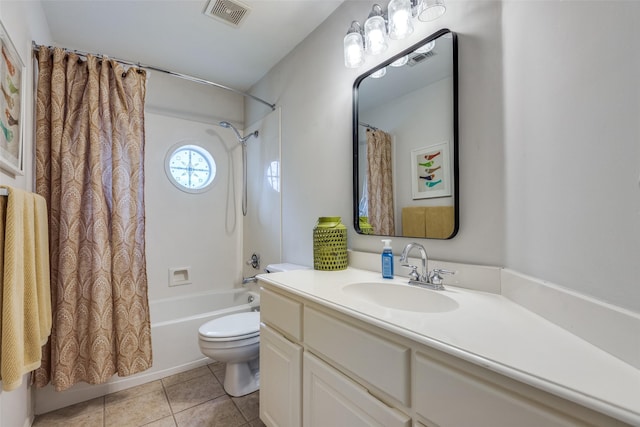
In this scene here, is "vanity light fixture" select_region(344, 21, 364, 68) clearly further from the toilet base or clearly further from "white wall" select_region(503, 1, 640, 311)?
the toilet base

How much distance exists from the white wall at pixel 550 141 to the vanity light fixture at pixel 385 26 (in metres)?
0.09

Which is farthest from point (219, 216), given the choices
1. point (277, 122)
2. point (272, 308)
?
point (272, 308)

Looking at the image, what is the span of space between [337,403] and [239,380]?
1.11 meters

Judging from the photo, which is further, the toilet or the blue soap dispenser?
the toilet

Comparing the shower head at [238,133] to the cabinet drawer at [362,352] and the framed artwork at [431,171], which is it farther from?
the cabinet drawer at [362,352]

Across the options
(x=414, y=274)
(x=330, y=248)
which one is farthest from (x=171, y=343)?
(x=414, y=274)

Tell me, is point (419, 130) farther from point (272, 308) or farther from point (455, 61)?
point (272, 308)

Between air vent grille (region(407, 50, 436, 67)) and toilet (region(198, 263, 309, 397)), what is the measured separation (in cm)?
175

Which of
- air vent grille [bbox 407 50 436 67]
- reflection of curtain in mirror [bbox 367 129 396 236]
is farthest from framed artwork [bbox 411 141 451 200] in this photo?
air vent grille [bbox 407 50 436 67]

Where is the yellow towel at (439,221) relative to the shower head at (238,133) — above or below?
below

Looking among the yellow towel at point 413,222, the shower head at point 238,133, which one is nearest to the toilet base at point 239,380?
the yellow towel at point 413,222

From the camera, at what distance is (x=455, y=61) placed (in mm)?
1094

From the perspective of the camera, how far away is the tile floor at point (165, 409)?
150cm

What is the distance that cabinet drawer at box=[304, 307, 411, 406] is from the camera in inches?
27.8
